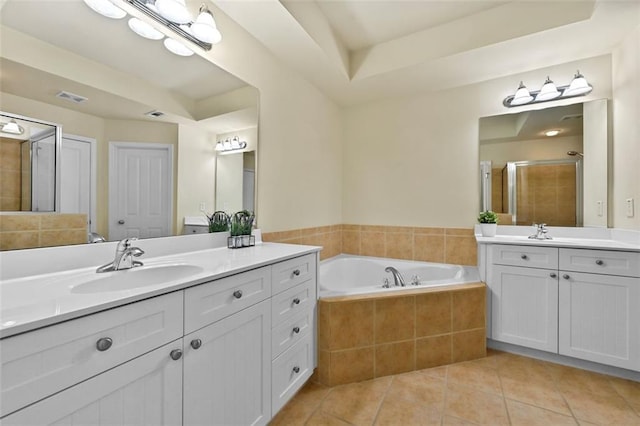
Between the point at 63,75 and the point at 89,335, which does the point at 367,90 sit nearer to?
the point at 63,75

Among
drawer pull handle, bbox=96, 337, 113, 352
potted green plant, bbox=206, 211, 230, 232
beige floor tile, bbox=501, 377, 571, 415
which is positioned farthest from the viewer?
potted green plant, bbox=206, 211, 230, 232

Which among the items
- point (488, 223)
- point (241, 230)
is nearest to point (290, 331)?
point (241, 230)

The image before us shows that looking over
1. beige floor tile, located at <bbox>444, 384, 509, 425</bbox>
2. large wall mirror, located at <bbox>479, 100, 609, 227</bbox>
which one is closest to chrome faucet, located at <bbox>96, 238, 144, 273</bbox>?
beige floor tile, located at <bbox>444, 384, 509, 425</bbox>

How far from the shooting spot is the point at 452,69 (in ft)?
7.72

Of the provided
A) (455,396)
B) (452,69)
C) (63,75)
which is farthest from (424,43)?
(455,396)

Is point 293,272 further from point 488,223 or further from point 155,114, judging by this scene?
point 488,223

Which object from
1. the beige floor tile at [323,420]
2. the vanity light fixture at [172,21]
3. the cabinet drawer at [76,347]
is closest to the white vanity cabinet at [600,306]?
the beige floor tile at [323,420]

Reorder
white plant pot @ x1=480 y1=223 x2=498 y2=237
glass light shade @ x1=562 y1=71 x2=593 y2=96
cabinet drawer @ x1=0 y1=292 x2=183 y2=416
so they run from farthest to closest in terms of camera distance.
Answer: white plant pot @ x1=480 y1=223 x2=498 y2=237, glass light shade @ x1=562 y1=71 x2=593 y2=96, cabinet drawer @ x1=0 y1=292 x2=183 y2=416

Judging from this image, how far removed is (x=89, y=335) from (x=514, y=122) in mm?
3150

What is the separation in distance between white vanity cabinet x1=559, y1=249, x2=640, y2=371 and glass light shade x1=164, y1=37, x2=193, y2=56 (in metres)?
2.71

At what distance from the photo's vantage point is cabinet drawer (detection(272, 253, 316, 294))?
4.59ft

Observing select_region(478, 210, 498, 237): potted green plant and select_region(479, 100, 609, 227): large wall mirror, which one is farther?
select_region(478, 210, 498, 237): potted green plant

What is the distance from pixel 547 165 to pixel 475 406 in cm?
202

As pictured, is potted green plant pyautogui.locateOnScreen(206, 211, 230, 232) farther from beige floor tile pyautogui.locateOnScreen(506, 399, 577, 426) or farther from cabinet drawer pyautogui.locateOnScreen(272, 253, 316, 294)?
beige floor tile pyautogui.locateOnScreen(506, 399, 577, 426)
